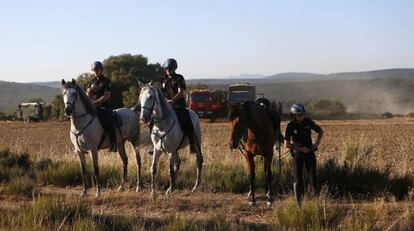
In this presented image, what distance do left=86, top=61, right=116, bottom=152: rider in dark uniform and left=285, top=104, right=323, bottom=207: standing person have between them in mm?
4435

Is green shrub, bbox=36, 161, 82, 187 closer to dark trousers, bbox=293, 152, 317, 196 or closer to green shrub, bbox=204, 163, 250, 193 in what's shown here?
green shrub, bbox=204, 163, 250, 193

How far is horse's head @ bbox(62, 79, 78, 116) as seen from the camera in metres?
11.0

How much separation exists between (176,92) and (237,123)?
2.35 m

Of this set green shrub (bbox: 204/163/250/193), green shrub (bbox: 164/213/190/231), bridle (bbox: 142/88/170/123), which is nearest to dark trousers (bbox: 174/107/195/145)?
bridle (bbox: 142/88/170/123)

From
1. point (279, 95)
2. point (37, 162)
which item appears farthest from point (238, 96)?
point (279, 95)

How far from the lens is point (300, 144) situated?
9.28 meters

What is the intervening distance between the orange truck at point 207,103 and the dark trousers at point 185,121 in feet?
106

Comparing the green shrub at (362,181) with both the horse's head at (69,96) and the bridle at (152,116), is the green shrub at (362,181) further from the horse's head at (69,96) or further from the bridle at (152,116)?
the horse's head at (69,96)

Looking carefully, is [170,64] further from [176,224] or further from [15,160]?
[15,160]

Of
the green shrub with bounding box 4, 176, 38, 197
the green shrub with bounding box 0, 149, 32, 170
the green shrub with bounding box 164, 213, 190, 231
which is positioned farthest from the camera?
the green shrub with bounding box 0, 149, 32, 170

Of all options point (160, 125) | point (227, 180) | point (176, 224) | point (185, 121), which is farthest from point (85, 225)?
point (227, 180)

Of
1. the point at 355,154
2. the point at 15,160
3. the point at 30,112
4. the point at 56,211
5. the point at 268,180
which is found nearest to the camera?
the point at 56,211

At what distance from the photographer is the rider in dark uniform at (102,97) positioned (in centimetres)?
1191

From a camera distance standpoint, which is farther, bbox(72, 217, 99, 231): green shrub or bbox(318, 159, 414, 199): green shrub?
bbox(318, 159, 414, 199): green shrub
